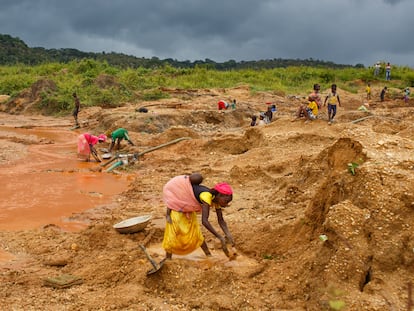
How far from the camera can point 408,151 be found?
5363 mm

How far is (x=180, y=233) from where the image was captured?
189 inches

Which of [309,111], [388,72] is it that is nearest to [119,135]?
[309,111]

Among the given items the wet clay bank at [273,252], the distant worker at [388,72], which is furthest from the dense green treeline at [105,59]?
the wet clay bank at [273,252]

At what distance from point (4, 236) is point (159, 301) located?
325 cm

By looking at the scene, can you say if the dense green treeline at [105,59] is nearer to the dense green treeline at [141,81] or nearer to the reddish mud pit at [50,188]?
the dense green treeline at [141,81]

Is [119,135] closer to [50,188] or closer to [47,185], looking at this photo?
[47,185]

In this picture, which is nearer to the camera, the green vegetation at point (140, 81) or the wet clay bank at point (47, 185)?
the wet clay bank at point (47, 185)

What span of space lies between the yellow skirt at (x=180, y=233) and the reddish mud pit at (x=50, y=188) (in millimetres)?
2630

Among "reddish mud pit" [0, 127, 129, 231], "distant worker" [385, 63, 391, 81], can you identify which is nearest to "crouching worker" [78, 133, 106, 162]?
"reddish mud pit" [0, 127, 129, 231]

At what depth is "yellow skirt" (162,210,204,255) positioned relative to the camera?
15.7 feet

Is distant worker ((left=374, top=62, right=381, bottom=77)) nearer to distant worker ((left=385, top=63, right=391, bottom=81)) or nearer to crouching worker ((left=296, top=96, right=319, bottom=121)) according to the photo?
distant worker ((left=385, top=63, right=391, bottom=81))

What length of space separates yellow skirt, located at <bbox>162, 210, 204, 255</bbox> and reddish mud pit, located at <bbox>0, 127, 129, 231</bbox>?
2.63m

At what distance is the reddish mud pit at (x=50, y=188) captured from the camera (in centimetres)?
738

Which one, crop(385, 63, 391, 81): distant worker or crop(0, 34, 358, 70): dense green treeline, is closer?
crop(385, 63, 391, 81): distant worker
